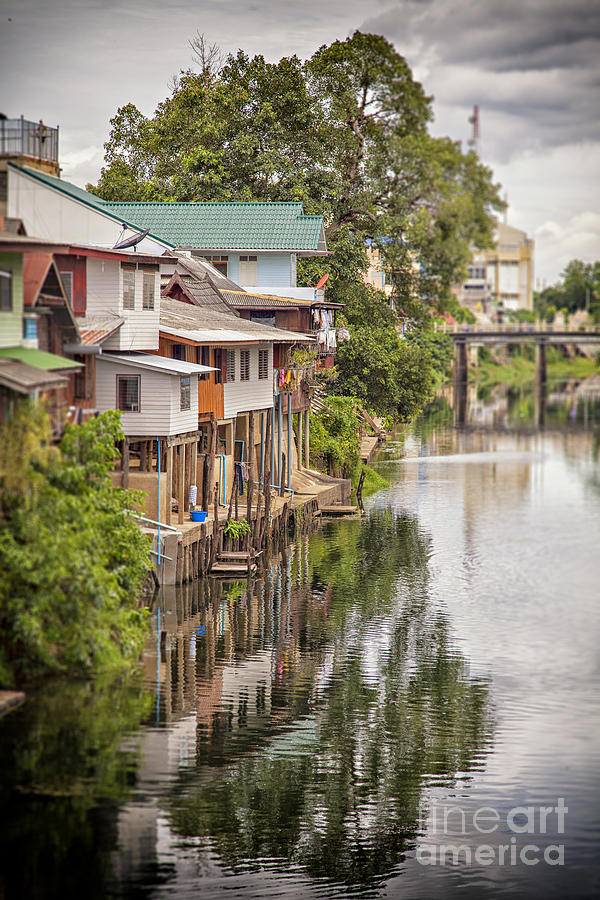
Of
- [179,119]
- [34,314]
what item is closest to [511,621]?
[34,314]

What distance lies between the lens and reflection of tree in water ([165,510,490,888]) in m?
22.9

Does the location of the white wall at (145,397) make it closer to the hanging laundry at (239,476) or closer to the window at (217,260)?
the hanging laundry at (239,476)

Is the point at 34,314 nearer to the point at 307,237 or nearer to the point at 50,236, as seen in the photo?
the point at 50,236

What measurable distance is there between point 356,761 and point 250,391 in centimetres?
2493

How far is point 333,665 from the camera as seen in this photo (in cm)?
3259

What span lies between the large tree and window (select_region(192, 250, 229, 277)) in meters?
5.14

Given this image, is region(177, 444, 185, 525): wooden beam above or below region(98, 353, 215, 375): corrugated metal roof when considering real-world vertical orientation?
below

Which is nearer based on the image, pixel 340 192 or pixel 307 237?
pixel 307 237

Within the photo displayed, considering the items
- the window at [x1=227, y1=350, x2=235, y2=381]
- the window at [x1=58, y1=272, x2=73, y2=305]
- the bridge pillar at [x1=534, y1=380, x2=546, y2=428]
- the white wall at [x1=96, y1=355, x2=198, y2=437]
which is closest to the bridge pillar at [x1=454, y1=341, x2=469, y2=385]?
the bridge pillar at [x1=534, y1=380, x2=546, y2=428]

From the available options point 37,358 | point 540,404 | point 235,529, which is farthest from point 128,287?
point 540,404

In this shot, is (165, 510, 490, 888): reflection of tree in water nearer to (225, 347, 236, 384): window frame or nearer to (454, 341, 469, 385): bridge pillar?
(225, 347, 236, 384): window frame

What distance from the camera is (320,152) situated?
226 ft

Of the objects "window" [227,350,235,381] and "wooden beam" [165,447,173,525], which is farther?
"window" [227,350,235,381]

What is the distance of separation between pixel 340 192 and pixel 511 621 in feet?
124
